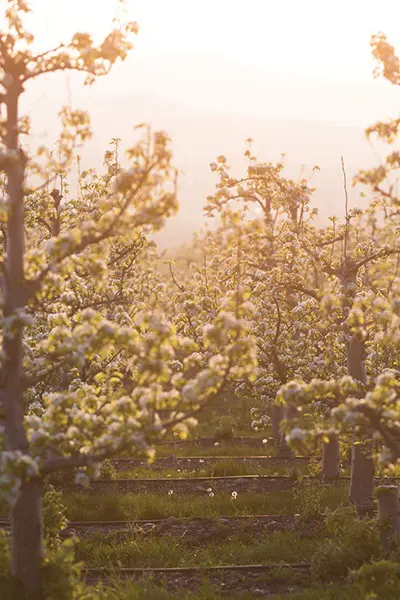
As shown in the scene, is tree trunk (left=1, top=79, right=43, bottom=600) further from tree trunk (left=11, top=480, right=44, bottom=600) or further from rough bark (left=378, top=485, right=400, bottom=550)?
rough bark (left=378, top=485, right=400, bottom=550)

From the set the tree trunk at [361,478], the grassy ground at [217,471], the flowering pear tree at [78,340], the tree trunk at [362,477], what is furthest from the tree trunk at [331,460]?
the flowering pear tree at [78,340]

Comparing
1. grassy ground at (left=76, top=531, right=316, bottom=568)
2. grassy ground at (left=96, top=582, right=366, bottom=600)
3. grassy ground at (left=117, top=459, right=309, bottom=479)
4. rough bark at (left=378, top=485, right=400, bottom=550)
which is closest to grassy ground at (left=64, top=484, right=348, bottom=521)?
grassy ground at (left=76, top=531, right=316, bottom=568)

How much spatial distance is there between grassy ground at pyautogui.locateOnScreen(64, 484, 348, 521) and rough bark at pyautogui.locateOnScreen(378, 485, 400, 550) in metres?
3.68

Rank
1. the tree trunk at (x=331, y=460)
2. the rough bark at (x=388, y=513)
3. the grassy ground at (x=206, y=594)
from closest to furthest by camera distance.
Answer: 1. the grassy ground at (x=206, y=594)
2. the rough bark at (x=388, y=513)
3. the tree trunk at (x=331, y=460)

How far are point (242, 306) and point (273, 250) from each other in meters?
13.4

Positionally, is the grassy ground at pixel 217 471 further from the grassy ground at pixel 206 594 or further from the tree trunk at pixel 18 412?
the tree trunk at pixel 18 412

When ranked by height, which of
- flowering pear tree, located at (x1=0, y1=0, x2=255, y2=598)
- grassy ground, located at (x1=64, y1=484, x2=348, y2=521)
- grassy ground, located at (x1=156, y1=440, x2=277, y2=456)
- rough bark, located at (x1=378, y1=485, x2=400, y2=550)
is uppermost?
flowering pear tree, located at (x1=0, y1=0, x2=255, y2=598)

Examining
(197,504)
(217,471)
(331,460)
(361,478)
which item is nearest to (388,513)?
(361,478)

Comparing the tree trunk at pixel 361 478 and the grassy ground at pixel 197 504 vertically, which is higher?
the tree trunk at pixel 361 478

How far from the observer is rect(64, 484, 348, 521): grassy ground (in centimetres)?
1873

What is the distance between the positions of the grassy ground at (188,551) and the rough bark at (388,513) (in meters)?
1.84

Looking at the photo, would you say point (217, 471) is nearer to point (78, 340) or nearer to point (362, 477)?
point (362, 477)

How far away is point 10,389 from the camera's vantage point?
11.6 metres

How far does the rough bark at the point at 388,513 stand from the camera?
14406 mm
